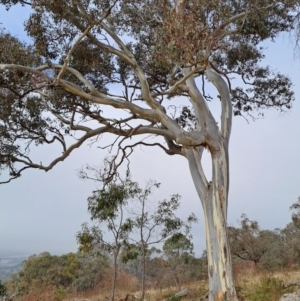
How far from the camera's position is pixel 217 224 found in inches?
280

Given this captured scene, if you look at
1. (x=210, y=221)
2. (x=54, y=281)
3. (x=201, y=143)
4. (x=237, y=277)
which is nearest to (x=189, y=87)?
(x=201, y=143)

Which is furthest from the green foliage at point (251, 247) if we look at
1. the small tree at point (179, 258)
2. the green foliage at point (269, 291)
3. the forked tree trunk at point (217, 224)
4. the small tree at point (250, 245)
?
the forked tree trunk at point (217, 224)

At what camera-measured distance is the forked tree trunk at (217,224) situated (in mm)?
6625

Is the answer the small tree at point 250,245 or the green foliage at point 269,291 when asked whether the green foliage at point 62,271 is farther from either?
the green foliage at point 269,291

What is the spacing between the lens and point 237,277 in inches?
457

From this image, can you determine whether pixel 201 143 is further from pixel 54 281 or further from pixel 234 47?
pixel 54 281

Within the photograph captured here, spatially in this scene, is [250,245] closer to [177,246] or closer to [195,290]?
[177,246]

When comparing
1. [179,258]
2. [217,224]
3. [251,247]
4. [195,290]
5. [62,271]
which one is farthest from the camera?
[62,271]

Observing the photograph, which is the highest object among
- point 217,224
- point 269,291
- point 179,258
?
point 179,258

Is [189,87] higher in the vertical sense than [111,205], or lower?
higher

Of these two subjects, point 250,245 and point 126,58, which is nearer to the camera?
point 126,58

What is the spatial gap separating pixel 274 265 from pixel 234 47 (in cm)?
885

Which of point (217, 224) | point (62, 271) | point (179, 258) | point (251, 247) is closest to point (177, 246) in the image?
point (179, 258)

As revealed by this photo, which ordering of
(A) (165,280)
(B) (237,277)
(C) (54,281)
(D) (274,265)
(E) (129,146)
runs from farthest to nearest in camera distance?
1. (C) (54,281)
2. (D) (274,265)
3. (A) (165,280)
4. (B) (237,277)
5. (E) (129,146)
